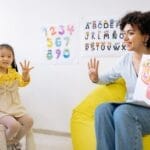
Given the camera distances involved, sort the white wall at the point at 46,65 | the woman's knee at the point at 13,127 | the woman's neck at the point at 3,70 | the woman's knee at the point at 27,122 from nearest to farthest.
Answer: the woman's knee at the point at 13,127, the woman's knee at the point at 27,122, the woman's neck at the point at 3,70, the white wall at the point at 46,65

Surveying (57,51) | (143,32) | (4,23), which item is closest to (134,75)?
(143,32)

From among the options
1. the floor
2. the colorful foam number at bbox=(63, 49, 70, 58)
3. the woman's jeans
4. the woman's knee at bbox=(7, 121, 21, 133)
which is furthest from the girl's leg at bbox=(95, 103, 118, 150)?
the colorful foam number at bbox=(63, 49, 70, 58)

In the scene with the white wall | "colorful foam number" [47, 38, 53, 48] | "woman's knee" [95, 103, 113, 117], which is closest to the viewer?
"woman's knee" [95, 103, 113, 117]

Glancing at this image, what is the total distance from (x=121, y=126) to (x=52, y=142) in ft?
4.01

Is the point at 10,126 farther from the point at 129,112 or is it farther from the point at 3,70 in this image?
the point at 129,112

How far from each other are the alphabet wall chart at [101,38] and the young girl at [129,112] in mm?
569

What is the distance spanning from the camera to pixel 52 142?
8.77 feet

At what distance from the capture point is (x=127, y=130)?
1.55m

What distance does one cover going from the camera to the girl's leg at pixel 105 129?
1.64 metres

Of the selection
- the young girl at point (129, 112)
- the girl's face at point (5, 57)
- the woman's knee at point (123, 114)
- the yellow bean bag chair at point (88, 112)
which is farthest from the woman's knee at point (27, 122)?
the woman's knee at point (123, 114)

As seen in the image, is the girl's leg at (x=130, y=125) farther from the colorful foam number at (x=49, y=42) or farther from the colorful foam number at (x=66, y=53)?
the colorful foam number at (x=49, y=42)

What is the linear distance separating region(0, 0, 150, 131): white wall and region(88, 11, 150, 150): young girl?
68 centimetres

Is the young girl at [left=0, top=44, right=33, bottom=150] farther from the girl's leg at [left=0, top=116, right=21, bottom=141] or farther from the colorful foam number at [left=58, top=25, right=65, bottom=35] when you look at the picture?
the colorful foam number at [left=58, top=25, right=65, bottom=35]

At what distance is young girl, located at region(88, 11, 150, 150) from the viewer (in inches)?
61.3
